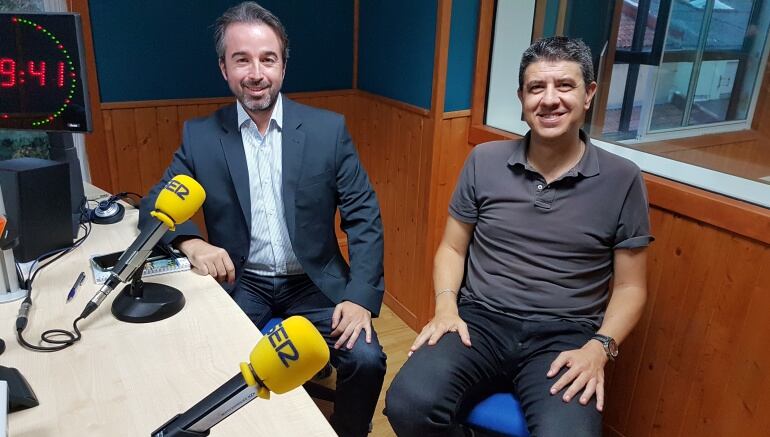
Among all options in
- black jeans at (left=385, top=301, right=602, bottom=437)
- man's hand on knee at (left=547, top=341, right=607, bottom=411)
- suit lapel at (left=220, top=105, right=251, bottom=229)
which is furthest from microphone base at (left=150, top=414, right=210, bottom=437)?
suit lapel at (left=220, top=105, right=251, bottom=229)

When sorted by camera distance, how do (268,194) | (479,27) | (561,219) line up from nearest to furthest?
(561,219)
(268,194)
(479,27)

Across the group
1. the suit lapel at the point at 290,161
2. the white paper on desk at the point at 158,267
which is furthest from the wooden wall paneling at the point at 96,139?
the white paper on desk at the point at 158,267

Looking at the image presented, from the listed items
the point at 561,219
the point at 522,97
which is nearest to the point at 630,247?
the point at 561,219

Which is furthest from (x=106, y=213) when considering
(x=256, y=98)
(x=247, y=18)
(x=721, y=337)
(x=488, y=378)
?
(x=721, y=337)

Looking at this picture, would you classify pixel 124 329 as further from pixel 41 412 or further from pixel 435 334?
pixel 435 334

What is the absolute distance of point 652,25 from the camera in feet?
6.97

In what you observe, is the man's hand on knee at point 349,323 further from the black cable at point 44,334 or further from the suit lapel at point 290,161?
the black cable at point 44,334

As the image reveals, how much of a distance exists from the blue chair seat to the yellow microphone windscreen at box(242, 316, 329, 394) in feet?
2.90

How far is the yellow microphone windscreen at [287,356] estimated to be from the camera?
24.0 inches

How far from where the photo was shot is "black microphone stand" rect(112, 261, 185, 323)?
1166 mm

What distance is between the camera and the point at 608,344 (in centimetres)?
146

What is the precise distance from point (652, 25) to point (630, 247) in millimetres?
1070

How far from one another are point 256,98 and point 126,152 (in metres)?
1.08

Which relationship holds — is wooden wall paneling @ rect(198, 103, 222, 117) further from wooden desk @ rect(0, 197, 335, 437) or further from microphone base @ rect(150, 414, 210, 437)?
microphone base @ rect(150, 414, 210, 437)
